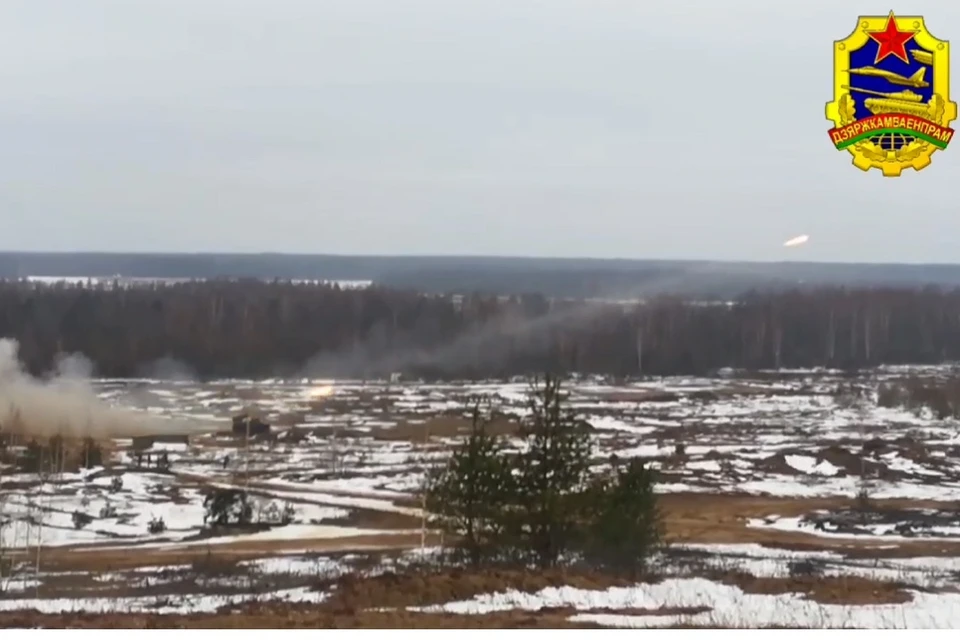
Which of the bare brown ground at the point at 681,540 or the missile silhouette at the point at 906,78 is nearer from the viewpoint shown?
the missile silhouette at the point at 906,78

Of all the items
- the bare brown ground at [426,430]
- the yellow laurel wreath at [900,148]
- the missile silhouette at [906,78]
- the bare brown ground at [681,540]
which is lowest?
the bare brown ground at [681,540]

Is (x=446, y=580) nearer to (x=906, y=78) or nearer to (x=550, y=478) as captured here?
(x=550, y=478)

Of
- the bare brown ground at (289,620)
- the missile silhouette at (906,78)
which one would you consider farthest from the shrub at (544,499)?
the missile silhouette at (906,78)

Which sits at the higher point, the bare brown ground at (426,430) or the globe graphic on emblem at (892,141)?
the globe graphic on emblem at (892,141)

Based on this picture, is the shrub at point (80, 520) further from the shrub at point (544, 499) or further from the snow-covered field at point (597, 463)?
the shrub at point (544, 499)

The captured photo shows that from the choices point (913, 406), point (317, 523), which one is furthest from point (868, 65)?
point (317, 523)

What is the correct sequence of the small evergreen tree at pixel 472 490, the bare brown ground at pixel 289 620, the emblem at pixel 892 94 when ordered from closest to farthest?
the emblem at pixel 892 94
the bare brown ground at pixel 289 620
the small evergreen tree at pixel 472 490

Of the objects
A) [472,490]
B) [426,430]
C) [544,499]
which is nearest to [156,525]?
[426,430]
